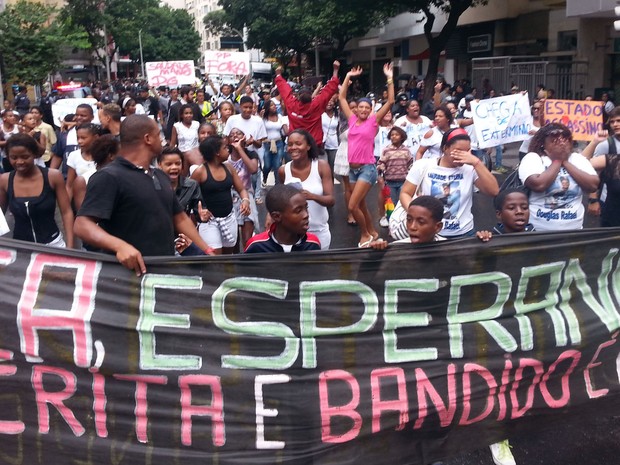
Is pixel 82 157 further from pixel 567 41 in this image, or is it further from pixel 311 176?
pixel 567 41

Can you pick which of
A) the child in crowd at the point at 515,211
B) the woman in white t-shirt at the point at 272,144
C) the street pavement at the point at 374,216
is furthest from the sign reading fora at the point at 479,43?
the child in crowd at the point at 515,211

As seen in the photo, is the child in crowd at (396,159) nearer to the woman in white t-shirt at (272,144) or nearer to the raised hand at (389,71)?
the raised hand at (389,71)

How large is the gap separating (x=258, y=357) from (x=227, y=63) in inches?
640

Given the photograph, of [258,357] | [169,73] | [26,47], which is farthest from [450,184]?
[26,47]

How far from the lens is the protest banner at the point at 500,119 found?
8.93 metres

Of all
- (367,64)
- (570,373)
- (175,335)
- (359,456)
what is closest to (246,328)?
(175,335)

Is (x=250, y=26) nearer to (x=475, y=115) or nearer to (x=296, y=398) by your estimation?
(x=475, y=115)

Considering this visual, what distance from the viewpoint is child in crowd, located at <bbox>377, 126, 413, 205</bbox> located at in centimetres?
824

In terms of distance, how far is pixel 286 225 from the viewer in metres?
3.91

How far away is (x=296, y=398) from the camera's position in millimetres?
3404

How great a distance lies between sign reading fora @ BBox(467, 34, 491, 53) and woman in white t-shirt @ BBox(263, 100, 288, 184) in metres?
19.7

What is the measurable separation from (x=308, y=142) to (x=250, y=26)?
46304 mm

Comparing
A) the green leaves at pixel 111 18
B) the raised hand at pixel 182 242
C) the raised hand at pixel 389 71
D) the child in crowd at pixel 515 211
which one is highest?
the green leaves at pixel 111 18

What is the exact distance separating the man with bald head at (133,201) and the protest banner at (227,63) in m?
15.3
